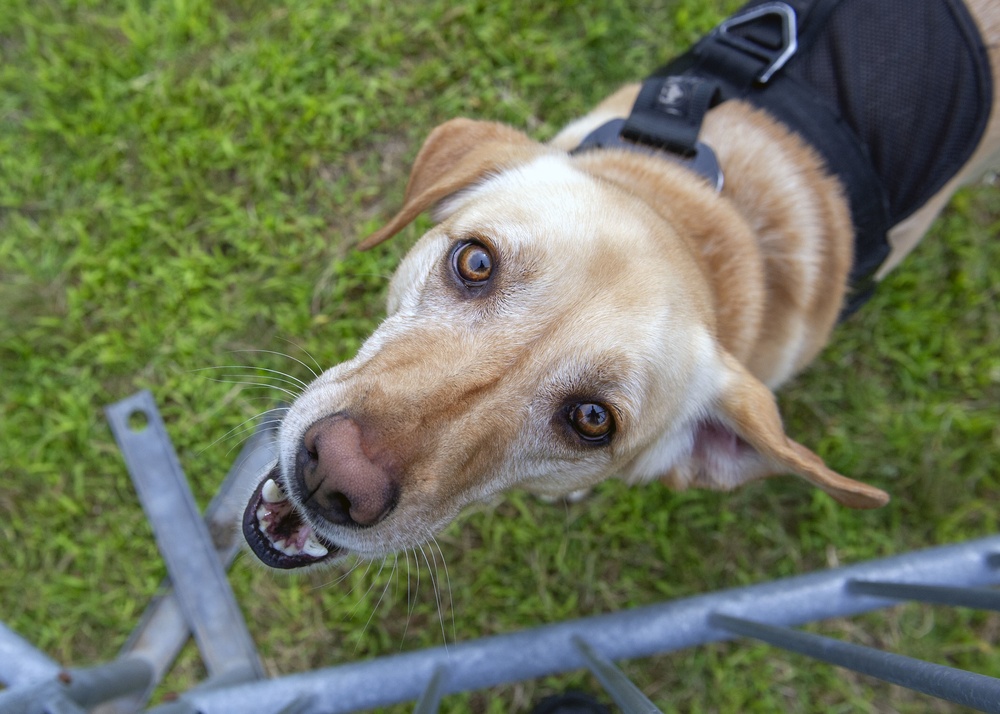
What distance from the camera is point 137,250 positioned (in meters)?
3.49

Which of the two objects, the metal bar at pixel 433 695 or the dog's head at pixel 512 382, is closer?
the dog's head at pixel 512 382

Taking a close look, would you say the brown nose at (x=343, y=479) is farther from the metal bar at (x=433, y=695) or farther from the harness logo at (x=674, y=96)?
the harness logo at (x=674, y=96)

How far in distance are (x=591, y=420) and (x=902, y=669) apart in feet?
3.19

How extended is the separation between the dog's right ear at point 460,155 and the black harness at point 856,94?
400mm

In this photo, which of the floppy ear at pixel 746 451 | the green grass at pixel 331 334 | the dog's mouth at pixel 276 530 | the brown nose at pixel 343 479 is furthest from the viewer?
the green grass at pixel 331 334

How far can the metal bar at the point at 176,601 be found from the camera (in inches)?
124

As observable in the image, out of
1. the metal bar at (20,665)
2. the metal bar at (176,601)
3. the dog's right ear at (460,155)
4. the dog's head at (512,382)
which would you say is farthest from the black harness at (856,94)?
the metal bar at (20,665)

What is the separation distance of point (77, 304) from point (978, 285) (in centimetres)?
529

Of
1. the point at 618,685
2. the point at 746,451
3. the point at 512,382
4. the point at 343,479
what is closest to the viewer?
the point at 343,479

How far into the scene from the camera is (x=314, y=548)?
77.4 inches

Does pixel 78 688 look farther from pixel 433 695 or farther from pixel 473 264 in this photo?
pixel 473 264

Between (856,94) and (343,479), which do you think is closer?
(343,479)

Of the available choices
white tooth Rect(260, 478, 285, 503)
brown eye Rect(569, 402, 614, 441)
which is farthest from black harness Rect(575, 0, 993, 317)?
white tooth Rect(260, 478, 285, 503)

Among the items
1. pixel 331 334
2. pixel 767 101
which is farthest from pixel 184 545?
pixel 767 101
